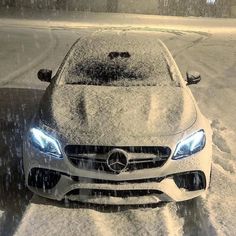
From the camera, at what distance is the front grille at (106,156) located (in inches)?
202

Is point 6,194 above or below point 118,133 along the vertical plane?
below

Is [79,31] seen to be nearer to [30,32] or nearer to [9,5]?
[30,32]

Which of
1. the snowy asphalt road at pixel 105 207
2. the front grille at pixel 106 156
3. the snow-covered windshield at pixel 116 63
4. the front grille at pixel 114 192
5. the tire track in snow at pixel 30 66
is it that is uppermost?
the snow-covered windshield at pixel 116 63

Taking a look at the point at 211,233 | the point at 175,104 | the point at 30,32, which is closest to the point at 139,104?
the point at 175,104

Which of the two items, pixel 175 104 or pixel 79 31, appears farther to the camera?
pixel 79 31

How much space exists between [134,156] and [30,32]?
17.2 metres

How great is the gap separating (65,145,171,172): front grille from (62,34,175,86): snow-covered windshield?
1.50 metres

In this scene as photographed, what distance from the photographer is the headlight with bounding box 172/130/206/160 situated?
5246mm

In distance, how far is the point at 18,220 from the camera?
5.14 metres

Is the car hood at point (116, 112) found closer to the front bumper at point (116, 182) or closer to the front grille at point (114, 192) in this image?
the front bumper at point (116, 182)

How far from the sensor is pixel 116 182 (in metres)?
5.16

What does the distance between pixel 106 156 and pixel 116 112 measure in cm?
67

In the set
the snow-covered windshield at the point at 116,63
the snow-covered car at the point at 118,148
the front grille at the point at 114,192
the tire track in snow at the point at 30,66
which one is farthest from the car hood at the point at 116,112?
the tire track in snow at the point at 30,66

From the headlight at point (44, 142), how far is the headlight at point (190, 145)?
3.56ft
